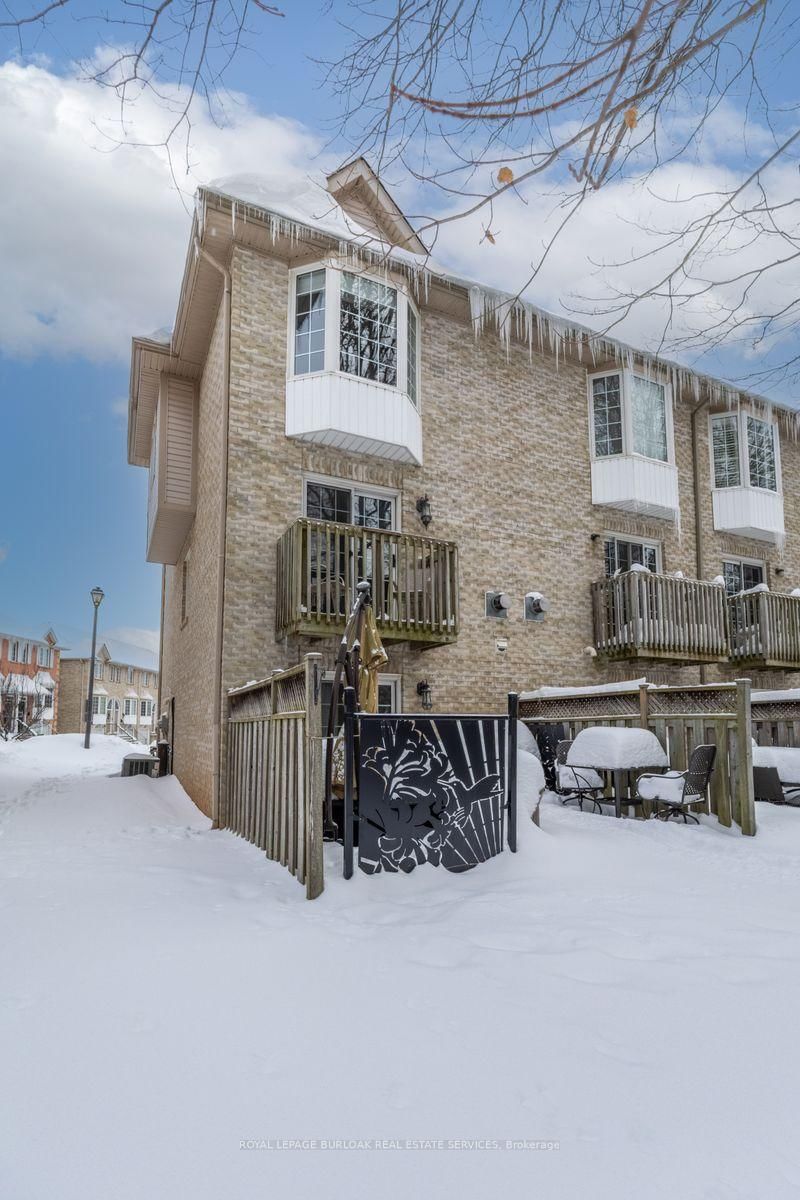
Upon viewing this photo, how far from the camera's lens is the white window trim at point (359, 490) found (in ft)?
34.2

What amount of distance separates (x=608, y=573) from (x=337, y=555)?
574 centimetres

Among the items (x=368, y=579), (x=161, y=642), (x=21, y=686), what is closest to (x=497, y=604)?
(x=368, y=579)

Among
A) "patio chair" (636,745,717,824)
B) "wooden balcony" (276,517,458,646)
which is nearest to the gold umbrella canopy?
"wooden balcony" (276,517,458,646)

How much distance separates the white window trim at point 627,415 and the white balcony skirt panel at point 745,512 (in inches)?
57.3

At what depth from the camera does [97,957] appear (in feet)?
10.9

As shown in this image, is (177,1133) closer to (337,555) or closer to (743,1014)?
(743,1014)

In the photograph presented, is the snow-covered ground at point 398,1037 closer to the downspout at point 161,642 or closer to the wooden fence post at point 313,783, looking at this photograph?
the wooden fence post at point 313,783

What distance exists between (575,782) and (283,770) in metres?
4.61

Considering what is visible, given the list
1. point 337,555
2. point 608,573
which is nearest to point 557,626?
point 608,573

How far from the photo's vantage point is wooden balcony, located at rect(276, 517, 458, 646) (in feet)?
30.4

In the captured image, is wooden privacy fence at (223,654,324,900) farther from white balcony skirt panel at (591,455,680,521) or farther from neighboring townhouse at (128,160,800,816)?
white balcony skirt panel at (591,455,680,521)

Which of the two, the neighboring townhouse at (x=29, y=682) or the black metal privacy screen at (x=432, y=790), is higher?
the neighboring townhouse at (x=29, y=682)

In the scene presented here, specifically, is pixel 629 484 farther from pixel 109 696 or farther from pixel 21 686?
pixel 109 696

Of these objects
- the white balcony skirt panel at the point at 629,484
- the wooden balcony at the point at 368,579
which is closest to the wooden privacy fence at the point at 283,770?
the wooden balcony at the point at 368,579
